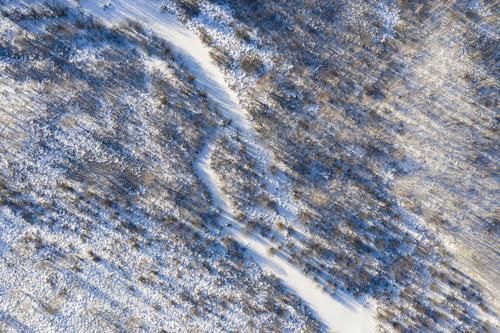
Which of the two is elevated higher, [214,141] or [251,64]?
[251,64]

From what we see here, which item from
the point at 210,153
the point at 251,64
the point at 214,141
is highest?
the point at 251,64

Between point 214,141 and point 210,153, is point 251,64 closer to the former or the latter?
point 214,141

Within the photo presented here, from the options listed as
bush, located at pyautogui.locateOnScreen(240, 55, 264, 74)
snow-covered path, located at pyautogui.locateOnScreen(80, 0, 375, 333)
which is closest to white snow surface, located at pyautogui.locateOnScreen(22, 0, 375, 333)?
snow-covered path, located at pyautogui.locateOnScreen(80, 0, 375, 333)

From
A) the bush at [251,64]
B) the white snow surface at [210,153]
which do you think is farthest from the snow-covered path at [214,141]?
the bush at [251,64]

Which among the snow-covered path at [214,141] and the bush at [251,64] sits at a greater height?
the bush at [251,64]

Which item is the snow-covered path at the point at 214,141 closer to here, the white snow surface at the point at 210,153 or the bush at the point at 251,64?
the white snow surface at the point at 210,153

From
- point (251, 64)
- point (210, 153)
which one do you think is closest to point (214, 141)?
point (210, 153)

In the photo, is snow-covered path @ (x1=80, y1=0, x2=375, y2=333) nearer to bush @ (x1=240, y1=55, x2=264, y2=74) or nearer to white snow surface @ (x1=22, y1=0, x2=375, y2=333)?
white snow surface @ (x1=22, y1=0, x2=375, y2=333)
